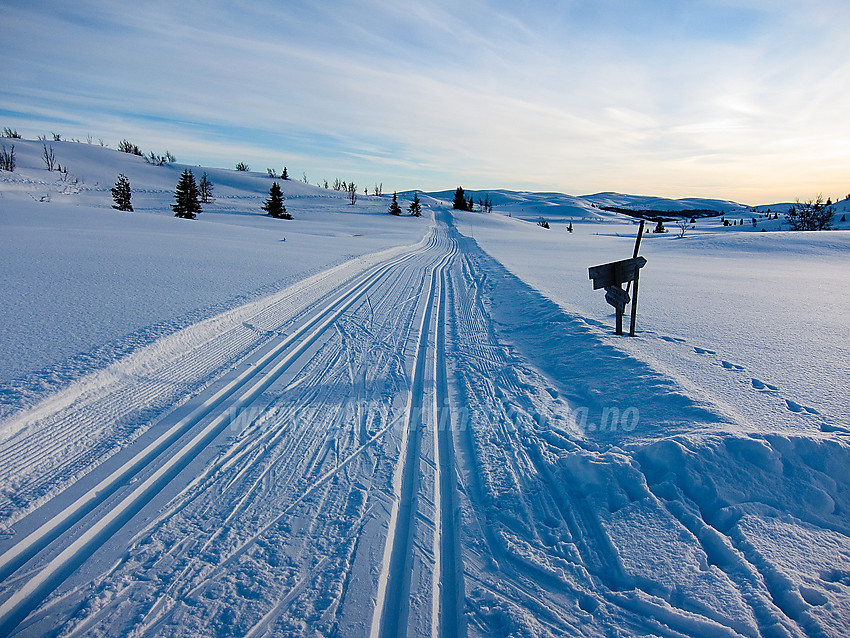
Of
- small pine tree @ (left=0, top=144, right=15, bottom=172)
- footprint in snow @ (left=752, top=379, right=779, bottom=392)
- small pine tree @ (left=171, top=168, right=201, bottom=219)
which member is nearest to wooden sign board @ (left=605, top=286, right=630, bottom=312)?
footprint in snow @ (left=752, top=379, right=779, bottom=392)

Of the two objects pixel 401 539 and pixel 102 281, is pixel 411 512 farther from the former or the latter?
pixel 102 281

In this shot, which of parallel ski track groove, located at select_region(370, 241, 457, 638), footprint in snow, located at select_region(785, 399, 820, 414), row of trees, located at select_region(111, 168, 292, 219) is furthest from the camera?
row of trees, located at select_region(111, 168, 292, 219)

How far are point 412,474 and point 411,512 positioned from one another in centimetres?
42

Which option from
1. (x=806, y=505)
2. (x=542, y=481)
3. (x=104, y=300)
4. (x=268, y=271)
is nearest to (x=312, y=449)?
(x=542, y=481)

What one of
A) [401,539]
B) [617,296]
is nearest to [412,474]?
[401,539]

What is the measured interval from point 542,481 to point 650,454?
91 centimetres

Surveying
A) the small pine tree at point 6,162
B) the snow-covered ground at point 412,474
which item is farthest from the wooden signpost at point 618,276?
the small pine tree at point 6,162

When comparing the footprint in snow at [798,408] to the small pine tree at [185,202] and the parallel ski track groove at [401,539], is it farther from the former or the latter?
the small pine tree at [185,202]

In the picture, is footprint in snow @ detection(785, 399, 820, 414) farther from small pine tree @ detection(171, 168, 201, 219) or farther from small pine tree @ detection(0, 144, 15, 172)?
small pine tree @ detection(0, 144, 15, 172)

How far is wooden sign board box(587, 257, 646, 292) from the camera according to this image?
621 cm

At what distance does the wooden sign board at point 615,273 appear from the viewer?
621 cm

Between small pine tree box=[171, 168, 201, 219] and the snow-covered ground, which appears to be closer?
the snow-covered ground

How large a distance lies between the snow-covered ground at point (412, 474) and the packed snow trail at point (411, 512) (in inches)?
0.6

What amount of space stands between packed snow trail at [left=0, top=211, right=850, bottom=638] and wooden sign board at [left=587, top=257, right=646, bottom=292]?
1682 millimetres
